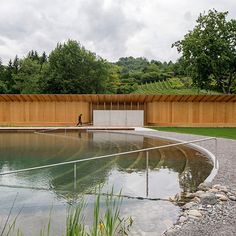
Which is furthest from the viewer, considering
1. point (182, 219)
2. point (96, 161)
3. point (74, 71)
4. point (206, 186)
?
point (74, 71)

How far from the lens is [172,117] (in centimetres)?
2742

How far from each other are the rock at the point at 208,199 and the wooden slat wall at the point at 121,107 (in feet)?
68.4

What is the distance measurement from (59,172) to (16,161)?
4793 millimetres

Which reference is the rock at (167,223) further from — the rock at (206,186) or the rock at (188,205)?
the rock at (206,186)

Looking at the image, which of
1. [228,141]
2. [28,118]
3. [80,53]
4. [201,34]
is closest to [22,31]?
[80,53]

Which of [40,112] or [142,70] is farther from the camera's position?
[142,70]

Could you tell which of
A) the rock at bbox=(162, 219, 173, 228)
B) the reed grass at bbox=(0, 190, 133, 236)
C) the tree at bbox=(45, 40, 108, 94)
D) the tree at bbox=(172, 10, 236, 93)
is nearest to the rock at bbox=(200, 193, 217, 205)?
the rock at bbox=(162, 219, 173, 228)

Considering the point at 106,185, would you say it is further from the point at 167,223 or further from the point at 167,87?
the point at 167,87

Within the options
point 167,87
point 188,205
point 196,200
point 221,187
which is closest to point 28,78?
point 167,87

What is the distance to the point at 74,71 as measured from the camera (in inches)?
1778

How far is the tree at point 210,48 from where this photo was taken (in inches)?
1114

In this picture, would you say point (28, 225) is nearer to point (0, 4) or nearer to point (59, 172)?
point (59, 172)

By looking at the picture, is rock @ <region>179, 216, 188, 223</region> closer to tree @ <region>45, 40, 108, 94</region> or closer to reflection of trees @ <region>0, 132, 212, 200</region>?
reflection of trees @ <region>0, 132, 212, 200</region>

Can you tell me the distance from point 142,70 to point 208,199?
68.8 m
